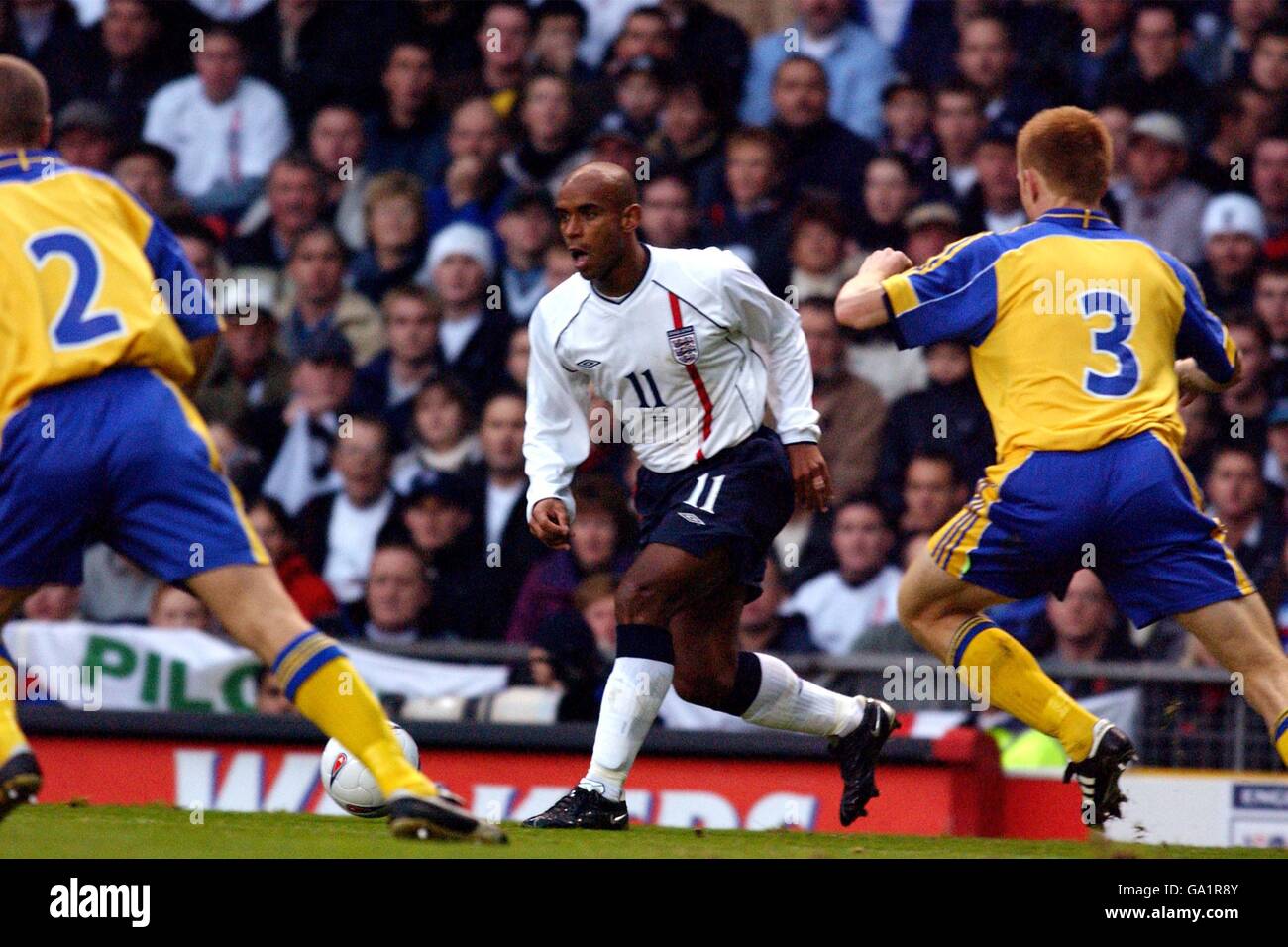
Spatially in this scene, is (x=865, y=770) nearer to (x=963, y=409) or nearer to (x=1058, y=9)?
(x=963, y=409)

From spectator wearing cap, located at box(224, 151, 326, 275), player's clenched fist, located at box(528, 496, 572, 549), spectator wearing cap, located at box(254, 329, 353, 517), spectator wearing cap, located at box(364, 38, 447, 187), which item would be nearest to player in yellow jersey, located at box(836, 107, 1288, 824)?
player's clenched fist, located at box(528, 496, 572, 549)

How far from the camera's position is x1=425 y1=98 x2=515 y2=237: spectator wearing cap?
12.8 m

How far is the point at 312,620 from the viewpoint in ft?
36.8

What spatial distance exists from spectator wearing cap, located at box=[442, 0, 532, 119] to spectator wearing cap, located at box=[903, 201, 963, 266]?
3.01 m

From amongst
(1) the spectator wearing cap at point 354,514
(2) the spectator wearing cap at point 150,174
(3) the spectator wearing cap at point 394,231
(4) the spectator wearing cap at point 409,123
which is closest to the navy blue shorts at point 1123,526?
(1) the spectator wearing cap at point 354,514

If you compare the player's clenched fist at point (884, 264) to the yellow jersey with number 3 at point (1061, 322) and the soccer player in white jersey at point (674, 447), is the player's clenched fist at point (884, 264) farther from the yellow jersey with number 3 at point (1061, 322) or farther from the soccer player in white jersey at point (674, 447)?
the soccer player in white jersey at point (674, 447)

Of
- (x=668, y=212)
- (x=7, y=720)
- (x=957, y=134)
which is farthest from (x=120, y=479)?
(x=957, y=134)

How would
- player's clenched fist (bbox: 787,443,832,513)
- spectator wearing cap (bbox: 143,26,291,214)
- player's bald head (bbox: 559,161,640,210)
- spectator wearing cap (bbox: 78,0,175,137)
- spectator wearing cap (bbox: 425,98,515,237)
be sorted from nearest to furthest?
1. player's bald head (bbox: 559,161,640,210)
2. player's clenched fist (bbox: 787,443,832,513)
3. spectator wearing cap (bbox: 425,98,515,237)
4. spectator wearing cap (bbox: 143,26,291,214)
5. spectator wearing cap (bbox: 78,0,175,137)

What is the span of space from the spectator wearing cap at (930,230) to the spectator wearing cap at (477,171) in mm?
2620

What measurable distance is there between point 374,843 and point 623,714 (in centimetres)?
120

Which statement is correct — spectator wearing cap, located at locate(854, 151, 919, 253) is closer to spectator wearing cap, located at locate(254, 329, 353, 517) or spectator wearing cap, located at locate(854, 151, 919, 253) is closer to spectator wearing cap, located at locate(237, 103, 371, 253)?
spectator wearing cap, located at locate(254, 329, 353, 517)

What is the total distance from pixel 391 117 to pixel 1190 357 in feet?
25.1
